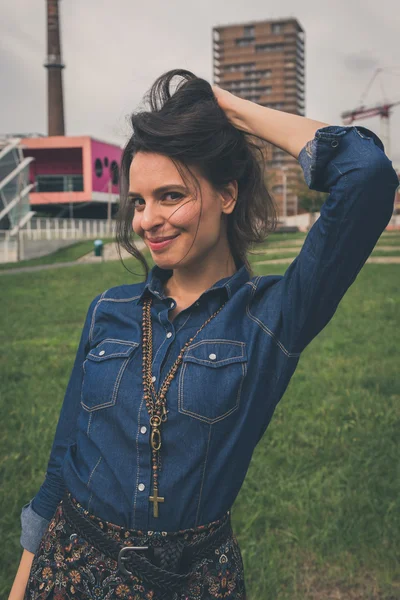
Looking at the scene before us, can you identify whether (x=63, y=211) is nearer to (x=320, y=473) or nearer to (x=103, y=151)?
(x=103, y=151)

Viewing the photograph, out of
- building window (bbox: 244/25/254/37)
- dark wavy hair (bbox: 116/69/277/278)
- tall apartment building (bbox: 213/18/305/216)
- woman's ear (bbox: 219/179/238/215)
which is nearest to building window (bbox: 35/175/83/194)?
dark wavy hair (bbox: 116/69/277/278)

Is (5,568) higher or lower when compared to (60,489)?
lower

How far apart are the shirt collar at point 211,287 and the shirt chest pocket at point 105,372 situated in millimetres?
168

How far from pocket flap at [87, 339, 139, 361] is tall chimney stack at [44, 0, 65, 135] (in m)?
52.2

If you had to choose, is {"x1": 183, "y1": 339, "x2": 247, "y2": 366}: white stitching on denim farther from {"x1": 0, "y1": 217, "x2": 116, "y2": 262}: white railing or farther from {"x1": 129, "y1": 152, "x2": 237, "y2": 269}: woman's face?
{"x1": 0, "y1": 217, "x2": 116, "y2": 262}: white railing

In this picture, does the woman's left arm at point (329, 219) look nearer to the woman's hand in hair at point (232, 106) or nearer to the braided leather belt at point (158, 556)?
the woman's hand in hair at point (232, 106)

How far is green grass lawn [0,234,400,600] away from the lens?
3.18 meters

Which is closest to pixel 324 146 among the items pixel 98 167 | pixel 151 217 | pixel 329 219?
pixel 329 219

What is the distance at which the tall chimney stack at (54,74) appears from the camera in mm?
51188

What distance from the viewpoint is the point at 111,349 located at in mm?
1783

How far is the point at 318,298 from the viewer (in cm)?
157

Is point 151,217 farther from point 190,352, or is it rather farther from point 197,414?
point 197,414

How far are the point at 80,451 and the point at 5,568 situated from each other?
1874 millimetres

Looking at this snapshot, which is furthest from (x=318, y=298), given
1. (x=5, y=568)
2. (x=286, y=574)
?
(x=5, y=568)
